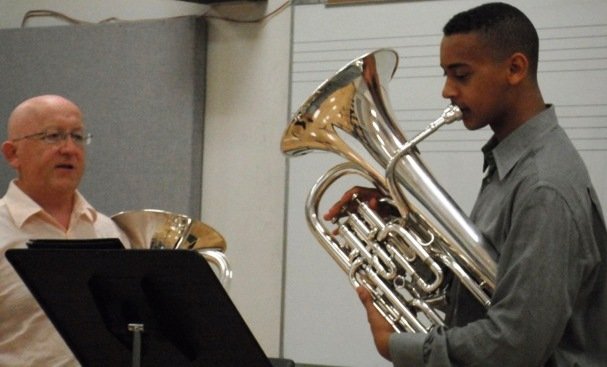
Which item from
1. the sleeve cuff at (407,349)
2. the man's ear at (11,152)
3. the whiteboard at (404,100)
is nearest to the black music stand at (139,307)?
the sleeve cuff at (407,349)

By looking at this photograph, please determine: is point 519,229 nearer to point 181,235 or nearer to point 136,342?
point 136,342

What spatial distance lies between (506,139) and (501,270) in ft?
1.00

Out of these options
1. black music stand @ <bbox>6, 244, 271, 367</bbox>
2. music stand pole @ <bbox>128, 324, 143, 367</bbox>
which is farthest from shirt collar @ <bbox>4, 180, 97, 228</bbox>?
music stand pole @ <bbox>128, 324, 143, 367</bbox>

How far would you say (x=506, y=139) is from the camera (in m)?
2.19

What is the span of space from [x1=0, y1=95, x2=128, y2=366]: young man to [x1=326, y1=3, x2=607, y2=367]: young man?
38.6 inches

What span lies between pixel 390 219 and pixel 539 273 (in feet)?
1.64

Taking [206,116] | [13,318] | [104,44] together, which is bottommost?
[13,318]

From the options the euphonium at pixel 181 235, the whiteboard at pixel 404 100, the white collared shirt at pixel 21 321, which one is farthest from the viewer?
the whiteboard at pixel 404 100

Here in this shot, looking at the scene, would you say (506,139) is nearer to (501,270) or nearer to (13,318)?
(501,270)

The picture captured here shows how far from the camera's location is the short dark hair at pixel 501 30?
A: 2182mm

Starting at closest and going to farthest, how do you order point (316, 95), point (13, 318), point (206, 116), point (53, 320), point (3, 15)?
point (53, 320) → point (316, 95) → point (13, 318) → point (206, 116) → point (3, 15)

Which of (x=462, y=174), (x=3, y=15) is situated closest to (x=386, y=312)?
(x=462, y=174)

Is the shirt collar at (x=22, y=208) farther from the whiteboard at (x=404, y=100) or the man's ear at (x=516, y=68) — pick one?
the man's ear at (x=516, y=68)

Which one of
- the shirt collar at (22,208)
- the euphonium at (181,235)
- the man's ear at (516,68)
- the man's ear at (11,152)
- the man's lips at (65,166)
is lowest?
the euphonium at (181,235)
